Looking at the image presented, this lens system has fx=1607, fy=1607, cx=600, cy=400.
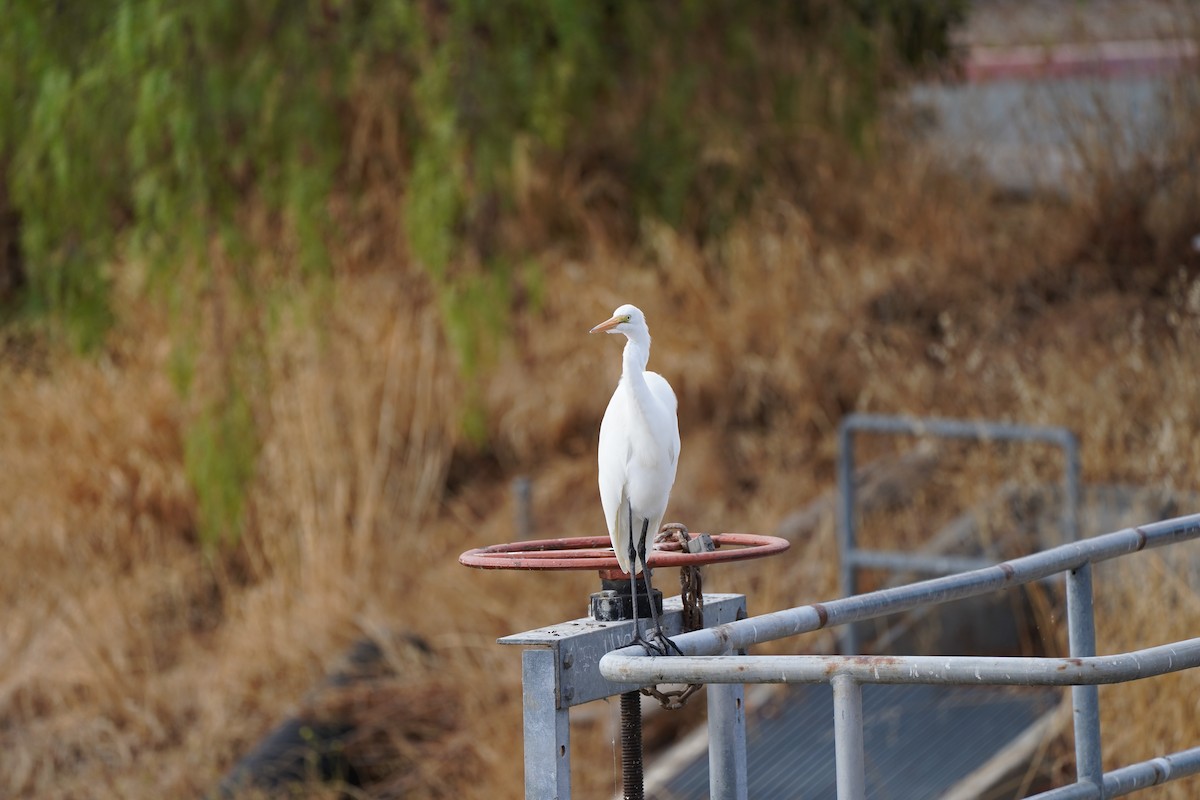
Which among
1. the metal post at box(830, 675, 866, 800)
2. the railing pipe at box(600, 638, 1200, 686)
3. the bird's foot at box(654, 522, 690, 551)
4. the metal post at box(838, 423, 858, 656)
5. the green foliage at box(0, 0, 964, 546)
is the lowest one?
the metal post at box(838, 423, 858, 656)

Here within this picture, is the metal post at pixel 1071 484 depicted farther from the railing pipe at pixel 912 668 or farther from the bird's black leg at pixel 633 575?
the railing pipe at pixel 912 668

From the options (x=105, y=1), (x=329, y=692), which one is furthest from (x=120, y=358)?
(x=329, y=692)

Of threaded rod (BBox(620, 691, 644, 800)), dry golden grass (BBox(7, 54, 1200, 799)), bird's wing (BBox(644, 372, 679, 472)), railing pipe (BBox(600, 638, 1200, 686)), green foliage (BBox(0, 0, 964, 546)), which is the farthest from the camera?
green foliage (BBox(0, 0, 964, 546))

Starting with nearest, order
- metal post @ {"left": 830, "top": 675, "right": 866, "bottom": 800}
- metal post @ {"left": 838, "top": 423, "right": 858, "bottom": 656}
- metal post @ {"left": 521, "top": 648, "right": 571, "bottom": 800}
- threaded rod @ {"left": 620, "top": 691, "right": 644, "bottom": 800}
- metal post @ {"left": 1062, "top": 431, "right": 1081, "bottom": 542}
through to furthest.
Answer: metal post @ {"left": 830, "top": 675, "right": 866, "bottom": 800} < metal post @ {"left": 521, "top": 648, "right": 571, "bottom": 800} < threaded rod @ {"left": 620, "top": 691, "right": 644, "bottom": 800} < metal post @ {"left": 1062, "top": 431, "right": 1081, "bottom": 542} < metal post @ {"left": 838, "top": 423, "right": 858, "bottom": 656}

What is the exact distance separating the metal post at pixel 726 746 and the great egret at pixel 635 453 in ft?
0.57

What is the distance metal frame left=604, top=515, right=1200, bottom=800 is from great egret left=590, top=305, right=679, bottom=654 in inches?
7.0

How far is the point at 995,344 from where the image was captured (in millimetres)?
6828

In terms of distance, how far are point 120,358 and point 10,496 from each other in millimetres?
1030

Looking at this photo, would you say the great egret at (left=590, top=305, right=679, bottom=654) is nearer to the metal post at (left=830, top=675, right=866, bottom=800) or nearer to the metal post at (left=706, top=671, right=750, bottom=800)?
the metal post at (left=706, top=671, right=750, bottom=800)

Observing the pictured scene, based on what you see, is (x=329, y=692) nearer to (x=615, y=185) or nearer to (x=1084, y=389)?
(x=1084, y=389)

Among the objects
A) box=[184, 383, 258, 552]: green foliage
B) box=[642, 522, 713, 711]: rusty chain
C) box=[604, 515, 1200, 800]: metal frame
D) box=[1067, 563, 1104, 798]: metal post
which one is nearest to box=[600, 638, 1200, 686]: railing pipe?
box=[604, 515, 1200, 800]: metal frame

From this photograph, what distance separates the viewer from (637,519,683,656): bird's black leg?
5.78ft

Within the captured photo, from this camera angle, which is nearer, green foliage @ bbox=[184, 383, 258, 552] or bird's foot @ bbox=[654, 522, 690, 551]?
bird's foot @ bbox=[654, 522, 690, 551]

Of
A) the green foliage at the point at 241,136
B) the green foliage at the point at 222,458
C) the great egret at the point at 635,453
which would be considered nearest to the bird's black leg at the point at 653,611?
the great egret at the point at 635,453
